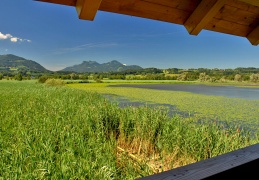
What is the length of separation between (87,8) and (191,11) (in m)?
0.50

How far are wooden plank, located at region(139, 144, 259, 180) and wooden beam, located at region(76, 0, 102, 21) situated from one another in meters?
0.57

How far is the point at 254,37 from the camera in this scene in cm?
123

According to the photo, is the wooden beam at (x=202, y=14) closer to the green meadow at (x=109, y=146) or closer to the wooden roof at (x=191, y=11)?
the wooden roof at (x=191, y=11)

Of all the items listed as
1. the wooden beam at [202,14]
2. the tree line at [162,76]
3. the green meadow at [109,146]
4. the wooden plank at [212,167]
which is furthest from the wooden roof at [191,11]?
the tree line at [162,76]

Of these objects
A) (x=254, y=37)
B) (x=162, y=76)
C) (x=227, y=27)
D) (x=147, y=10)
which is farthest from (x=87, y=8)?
(x=162, y=76)

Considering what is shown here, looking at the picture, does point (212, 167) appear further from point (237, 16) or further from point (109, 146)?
point (109, 146)

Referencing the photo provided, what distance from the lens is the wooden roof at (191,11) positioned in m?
0.78

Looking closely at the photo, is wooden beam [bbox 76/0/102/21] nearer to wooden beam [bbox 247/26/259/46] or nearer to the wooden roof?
the wooden roof

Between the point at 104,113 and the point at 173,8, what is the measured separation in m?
3.82

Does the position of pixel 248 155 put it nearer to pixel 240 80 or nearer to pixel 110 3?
pixel 110 3

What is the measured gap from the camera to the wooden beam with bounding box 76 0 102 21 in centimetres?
72

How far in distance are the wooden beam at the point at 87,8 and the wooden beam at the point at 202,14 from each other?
1.52 ft

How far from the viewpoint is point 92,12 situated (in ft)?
2.50

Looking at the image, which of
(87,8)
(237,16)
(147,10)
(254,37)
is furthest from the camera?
(254,37)
